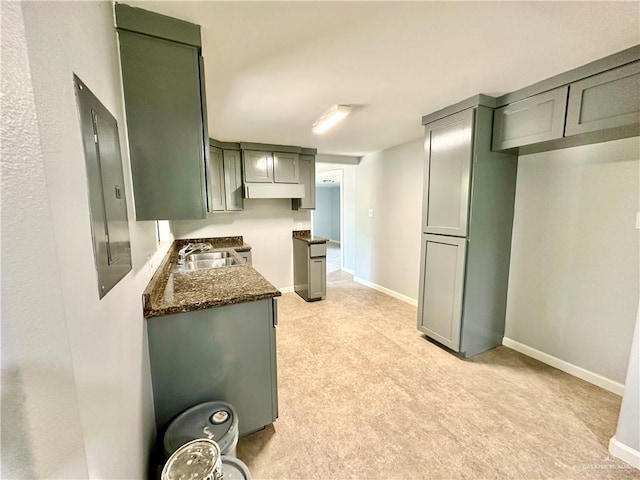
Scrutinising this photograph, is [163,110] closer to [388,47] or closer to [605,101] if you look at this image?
[388,47]

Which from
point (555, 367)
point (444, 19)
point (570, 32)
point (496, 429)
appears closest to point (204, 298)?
point (444, 19)

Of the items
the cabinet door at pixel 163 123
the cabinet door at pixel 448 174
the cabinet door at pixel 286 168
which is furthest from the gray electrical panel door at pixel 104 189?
the cabinet door at pixel 286 168

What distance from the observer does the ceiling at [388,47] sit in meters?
1.17

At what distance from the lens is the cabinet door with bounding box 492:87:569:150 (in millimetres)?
1787

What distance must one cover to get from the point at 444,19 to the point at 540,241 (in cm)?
208

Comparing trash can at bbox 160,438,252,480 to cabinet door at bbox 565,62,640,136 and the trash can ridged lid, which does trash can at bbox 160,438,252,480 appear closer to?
the trash can ridged lid

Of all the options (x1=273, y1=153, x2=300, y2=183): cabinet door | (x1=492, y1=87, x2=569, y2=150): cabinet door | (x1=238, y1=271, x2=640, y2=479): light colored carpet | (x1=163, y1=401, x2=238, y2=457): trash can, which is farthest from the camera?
(x1=273, y1=153, x2=300, y2=183): cabinet door

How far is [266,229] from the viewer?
4.08m

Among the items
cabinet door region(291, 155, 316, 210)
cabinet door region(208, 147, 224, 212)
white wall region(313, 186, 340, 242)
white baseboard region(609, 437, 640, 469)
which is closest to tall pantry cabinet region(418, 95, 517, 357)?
white baseboard region(609, 437, 640, 469)

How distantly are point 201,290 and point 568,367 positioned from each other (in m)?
2.99

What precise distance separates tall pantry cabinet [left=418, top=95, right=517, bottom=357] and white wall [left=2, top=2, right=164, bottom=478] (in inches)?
94.5

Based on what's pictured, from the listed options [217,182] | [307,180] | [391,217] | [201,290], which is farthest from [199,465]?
[391,217]

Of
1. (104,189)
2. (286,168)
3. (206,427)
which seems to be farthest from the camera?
(286,168)

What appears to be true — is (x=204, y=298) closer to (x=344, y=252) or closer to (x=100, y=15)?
(x=100, y=15)
